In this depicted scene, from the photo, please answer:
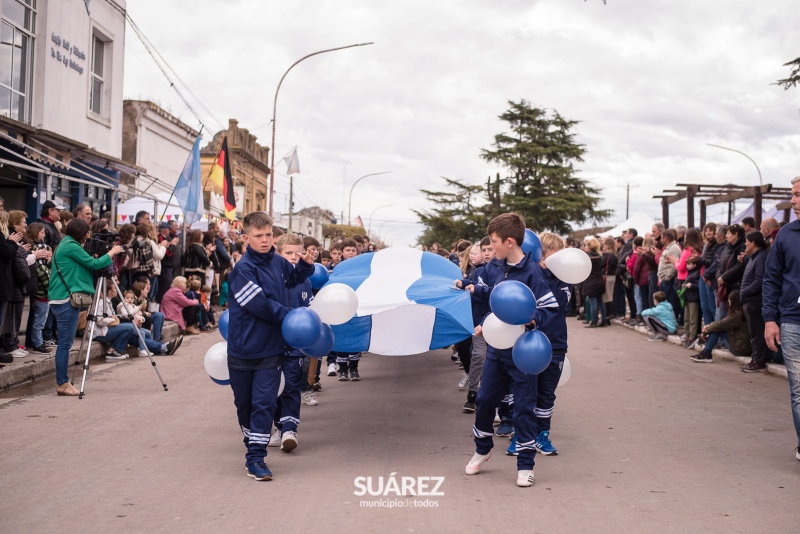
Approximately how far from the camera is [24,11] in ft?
55.4

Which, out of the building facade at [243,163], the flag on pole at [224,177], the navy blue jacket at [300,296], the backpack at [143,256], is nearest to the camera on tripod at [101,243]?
the navy blue jacket at [300,296]

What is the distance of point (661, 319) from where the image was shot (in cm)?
1524

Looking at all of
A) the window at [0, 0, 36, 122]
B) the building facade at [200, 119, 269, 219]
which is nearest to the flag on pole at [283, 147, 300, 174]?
the building facade at [200, 119, 269, 219]

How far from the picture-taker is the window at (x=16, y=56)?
16.2 m

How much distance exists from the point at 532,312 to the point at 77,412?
15.8ft

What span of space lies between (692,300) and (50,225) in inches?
400

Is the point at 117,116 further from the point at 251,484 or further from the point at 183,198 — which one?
the point at 251,484

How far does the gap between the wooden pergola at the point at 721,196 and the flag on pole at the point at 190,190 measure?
11527 mm

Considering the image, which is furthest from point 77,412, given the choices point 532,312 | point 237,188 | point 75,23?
point 237,188

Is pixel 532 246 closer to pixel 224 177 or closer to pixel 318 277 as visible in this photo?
pixel 318 277

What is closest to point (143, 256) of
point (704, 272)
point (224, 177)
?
point (704, 272)

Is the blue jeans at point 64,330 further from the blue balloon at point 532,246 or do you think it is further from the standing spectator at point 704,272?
the standing spectator at point 704,272

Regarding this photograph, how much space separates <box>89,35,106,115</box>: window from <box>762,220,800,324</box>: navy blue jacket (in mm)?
18451

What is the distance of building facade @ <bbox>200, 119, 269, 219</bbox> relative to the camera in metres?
45.2
